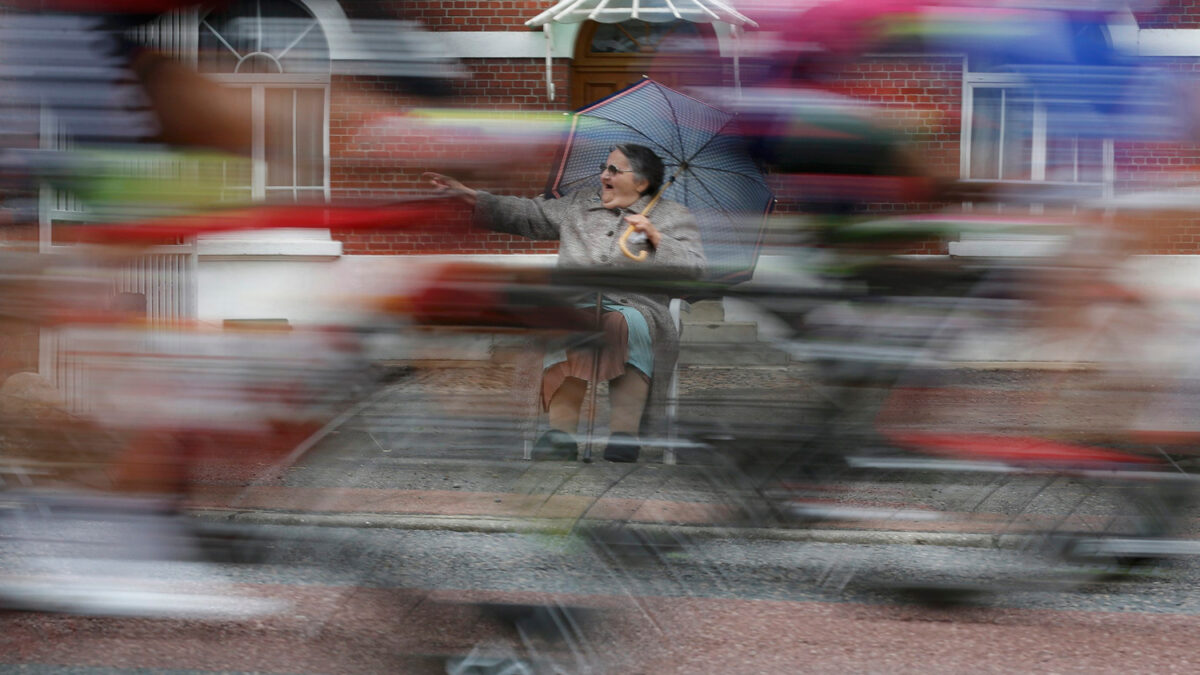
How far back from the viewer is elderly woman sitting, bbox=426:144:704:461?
2.05 meters

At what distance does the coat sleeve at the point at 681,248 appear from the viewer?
6.73ft

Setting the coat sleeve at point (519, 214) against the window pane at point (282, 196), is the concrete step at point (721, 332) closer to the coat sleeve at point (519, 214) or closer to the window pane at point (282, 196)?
the coat sleeve at point (519, 214)

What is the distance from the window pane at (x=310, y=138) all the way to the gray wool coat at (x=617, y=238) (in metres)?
0.29

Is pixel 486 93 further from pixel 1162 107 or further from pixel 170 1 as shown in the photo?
pixel 1162 107

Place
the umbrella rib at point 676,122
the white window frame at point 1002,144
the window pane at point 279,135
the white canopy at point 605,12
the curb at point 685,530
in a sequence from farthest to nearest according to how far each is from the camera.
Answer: the white canopy at point 605,12, the umbrella rib at point 676,122, the curb at point 685,530, the window pane at point 279,135, the white window frame at point 1002,144

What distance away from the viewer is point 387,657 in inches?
116

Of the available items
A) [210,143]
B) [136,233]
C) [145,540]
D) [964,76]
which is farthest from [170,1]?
[964,76]

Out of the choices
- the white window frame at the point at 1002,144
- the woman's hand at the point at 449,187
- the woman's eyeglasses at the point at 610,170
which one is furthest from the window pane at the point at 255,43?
the white window frame at the point at 1002,144

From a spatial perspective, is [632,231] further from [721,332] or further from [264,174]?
[264,174]

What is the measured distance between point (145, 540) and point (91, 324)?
43cm

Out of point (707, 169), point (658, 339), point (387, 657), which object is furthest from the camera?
point (387, 657)

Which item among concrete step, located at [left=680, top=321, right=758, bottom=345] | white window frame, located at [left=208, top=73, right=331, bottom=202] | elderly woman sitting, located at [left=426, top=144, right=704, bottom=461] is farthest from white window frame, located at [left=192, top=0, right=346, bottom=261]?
concrete step, located at [left=680, top=321, right=758, bottom=345]

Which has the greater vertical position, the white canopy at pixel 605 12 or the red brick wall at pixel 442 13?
the white canopy at pixel 605 12

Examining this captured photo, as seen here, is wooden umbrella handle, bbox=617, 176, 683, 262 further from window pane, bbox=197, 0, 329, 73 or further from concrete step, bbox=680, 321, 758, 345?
window pane, bbox=197, 0, 329, 73
